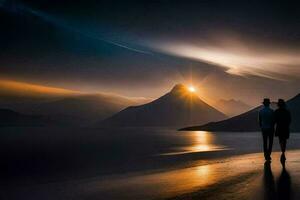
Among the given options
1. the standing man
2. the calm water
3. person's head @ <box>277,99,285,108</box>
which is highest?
person's head @ <box>277,99,285,108</box>

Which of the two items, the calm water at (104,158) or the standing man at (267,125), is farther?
the calm water at (104,158)

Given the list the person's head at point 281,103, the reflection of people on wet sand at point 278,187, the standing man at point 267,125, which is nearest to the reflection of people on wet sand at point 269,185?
the reflection of people on wet sand at point 278,187

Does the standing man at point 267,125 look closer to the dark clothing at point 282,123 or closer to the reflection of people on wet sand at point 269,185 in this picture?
the dark clothing at point 282,123

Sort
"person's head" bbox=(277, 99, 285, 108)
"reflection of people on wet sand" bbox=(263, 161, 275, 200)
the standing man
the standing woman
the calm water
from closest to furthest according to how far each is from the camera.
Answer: "reflection of people on wet sand" bbox=(263, 161, 275, 200), the standing woman, "person's head" bbox=(277, 99, 285, 108), the standing man, the calm water

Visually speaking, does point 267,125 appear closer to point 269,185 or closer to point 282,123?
point 282,123

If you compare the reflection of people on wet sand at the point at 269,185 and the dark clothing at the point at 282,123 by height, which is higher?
the dark clothing at the point at 282,123

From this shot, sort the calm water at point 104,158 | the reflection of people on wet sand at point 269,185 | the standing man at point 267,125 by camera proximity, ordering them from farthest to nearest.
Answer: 1. the calm water at point 104,158
2. the standing man at point 267,125
3. the reflection of people on wet sand at point 269,185

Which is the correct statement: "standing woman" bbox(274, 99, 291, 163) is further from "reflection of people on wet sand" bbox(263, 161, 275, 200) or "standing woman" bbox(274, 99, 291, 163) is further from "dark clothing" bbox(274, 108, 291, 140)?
"reflection of people on wet sand" bbox(263, 161, 275, 200)

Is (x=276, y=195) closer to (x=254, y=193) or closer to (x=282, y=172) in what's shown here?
(x=254, y=193)

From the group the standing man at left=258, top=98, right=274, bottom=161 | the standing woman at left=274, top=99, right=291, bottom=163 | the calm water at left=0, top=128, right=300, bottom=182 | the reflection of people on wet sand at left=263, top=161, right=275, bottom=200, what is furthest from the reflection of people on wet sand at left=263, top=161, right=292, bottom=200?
the calm water at left=0, top=128, right=300, bottom=182

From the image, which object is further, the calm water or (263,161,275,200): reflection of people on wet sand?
the calm water

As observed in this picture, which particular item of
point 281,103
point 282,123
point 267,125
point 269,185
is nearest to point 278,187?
point 269,185
